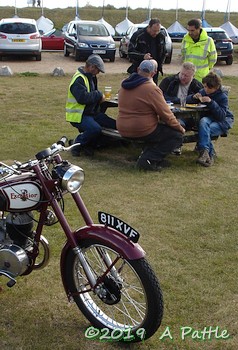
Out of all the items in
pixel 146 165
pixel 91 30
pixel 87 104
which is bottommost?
pixel 91 30

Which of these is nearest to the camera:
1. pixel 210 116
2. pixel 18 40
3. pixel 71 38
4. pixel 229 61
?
pixel 210 116

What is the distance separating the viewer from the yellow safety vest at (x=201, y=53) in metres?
8.27

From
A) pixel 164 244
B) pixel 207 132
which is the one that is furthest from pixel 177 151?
pixel 164 244

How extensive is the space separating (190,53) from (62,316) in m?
5.92

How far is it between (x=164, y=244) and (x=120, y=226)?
5.13 feet

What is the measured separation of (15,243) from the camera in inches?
129

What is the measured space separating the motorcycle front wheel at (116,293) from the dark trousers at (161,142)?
328cm

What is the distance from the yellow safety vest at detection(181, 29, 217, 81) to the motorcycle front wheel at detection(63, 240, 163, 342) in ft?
18.8

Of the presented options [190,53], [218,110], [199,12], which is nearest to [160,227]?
[218,110]

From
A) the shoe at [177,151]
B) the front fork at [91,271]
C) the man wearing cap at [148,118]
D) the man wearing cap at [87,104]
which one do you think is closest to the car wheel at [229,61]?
the man wearing cap at [87,104]

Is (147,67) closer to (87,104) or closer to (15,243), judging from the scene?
(87,104)

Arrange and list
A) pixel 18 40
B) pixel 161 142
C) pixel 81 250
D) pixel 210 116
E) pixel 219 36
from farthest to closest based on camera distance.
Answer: pixel 219 36
pixel 18 40
pixel 210 116
pixel 161 142
pixel 81 250

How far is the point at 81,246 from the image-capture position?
10.1ft

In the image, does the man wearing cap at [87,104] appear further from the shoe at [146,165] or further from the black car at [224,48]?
the black car at [224,48]
